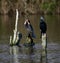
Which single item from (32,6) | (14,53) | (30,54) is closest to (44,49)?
(30,54)

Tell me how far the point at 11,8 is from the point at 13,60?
54.8 metres

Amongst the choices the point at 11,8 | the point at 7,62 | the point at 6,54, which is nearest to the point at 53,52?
the point at 6,54

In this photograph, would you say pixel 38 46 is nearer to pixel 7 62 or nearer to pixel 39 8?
pixel 7 62

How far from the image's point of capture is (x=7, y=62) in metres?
22.6

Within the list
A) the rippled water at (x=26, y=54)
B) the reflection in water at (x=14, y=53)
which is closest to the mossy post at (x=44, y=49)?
the rippled water at (x=26, y=54)

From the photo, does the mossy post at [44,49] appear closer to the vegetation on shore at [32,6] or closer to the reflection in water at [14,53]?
the reflection in water at [14,53]

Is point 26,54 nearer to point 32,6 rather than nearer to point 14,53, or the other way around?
point 14,53

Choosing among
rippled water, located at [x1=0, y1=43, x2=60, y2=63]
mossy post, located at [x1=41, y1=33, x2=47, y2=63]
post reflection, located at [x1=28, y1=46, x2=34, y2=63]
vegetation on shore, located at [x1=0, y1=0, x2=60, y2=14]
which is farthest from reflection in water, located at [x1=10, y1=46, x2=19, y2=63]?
vegetation on shore, located at [x1=0, y1=0, x2=60, y2=14]

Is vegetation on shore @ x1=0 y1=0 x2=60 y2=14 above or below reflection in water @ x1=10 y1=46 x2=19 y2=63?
above

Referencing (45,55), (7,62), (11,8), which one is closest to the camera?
(7,62)

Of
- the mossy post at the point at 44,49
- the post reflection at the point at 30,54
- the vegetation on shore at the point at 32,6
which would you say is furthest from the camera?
the vegetation on shore at the point at 32,6

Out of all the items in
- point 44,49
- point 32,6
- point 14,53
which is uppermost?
point 32,6

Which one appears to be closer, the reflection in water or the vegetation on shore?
the reflection in water

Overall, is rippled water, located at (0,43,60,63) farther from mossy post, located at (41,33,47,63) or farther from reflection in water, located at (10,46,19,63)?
mossy post, located at (41,33,47,63)
